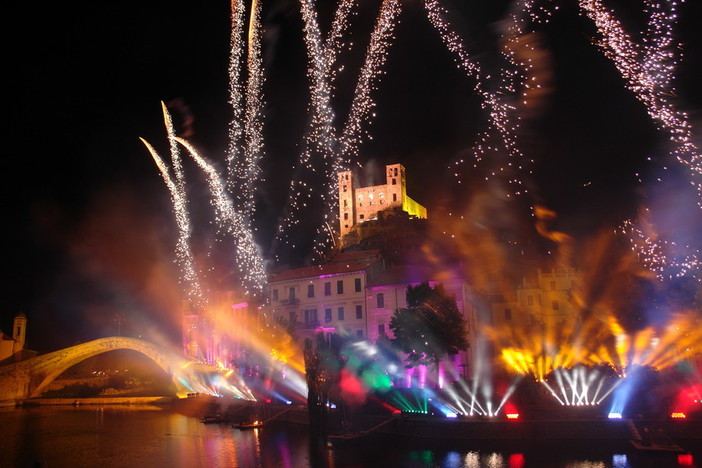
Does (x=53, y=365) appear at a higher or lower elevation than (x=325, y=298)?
lower

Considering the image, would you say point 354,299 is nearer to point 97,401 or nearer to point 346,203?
point 97,401

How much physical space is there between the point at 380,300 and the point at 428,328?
10.1m

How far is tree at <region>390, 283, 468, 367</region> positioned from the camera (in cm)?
3172

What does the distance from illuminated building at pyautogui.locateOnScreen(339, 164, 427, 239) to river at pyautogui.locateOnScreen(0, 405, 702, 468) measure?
64295mm

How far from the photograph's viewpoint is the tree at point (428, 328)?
31.7 metres

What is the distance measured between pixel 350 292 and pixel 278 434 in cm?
1494

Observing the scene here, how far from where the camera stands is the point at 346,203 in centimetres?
10088

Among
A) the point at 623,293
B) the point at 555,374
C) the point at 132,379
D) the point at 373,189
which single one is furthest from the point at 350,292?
the point at 373,189

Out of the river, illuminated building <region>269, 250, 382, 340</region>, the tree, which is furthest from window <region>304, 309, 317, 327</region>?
the tree

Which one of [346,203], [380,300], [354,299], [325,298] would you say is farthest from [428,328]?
[346,203]

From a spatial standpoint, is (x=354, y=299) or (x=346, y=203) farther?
(x=346, y=203)

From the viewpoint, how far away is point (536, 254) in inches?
2229

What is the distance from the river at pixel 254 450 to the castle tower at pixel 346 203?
6365cm

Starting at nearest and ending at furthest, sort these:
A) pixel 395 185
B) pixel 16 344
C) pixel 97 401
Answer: pixel 97 401 → pixel 16 344 → pixel 395 185
